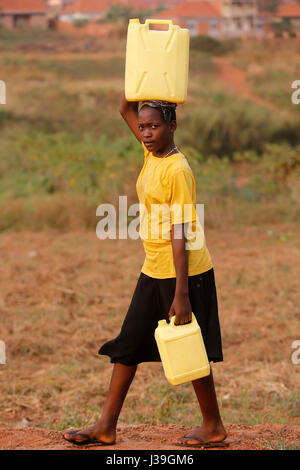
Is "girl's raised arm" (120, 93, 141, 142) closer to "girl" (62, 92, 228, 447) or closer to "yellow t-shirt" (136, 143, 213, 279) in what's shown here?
"girl" (62, 92, 228, 447)

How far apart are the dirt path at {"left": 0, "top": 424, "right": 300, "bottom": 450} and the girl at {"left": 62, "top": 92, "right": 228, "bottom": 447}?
0.21ft

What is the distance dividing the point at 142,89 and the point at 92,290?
10.6ft

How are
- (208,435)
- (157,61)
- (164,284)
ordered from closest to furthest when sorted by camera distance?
(157,61)
(164,284)
(208,435)

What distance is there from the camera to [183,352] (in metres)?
2.43

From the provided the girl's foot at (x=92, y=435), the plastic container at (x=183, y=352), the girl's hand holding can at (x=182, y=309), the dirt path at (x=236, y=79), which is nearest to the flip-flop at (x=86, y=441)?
the girl's foot at (x=92, y=435)

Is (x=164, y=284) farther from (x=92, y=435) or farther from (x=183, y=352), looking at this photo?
(x=92, y=435)

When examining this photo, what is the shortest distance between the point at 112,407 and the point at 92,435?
12 cm

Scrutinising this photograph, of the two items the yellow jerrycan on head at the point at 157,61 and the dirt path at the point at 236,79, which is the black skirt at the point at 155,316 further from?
the dirt path at the point at 236,79

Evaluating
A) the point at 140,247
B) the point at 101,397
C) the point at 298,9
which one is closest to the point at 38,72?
the point at 298,9

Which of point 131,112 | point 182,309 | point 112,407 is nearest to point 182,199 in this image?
point 182,309

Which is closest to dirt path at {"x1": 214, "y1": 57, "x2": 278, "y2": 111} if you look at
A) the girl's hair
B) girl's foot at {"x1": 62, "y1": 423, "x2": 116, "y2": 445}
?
the girl's hair

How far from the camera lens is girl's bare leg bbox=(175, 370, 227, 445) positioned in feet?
8.46

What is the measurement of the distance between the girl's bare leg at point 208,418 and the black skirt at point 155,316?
0.40ft

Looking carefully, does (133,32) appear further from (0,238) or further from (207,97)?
(207,97)
